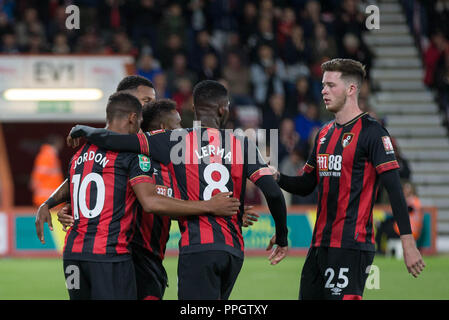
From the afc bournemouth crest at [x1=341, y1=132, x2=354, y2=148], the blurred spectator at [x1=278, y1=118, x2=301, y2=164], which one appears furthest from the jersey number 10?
the blurred spectator at [x1=278, y1=118, x2=301, y2=164]

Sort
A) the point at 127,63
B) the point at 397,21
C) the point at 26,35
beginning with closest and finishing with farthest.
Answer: the point at 127,63 → the point at 26,35 → the point at 397,21

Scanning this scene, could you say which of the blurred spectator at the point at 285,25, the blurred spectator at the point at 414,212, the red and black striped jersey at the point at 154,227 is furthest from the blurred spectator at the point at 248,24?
the red and black striped jersey at the point at 154,227

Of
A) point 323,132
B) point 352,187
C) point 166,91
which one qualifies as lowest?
point 352,187

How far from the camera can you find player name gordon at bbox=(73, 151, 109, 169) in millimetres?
4805

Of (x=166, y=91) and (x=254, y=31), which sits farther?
(x=254, y=31)

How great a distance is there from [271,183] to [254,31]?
10.5 m

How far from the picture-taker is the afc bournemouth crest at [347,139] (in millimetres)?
5121

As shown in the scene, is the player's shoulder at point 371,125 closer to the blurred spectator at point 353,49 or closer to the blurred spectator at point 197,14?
the blurred spectator at point 353,49

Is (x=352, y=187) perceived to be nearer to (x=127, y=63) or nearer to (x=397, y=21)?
(x=127, y=63)

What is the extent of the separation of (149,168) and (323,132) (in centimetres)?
132

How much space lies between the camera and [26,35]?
14.2 m

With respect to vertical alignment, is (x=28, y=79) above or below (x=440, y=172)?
above
